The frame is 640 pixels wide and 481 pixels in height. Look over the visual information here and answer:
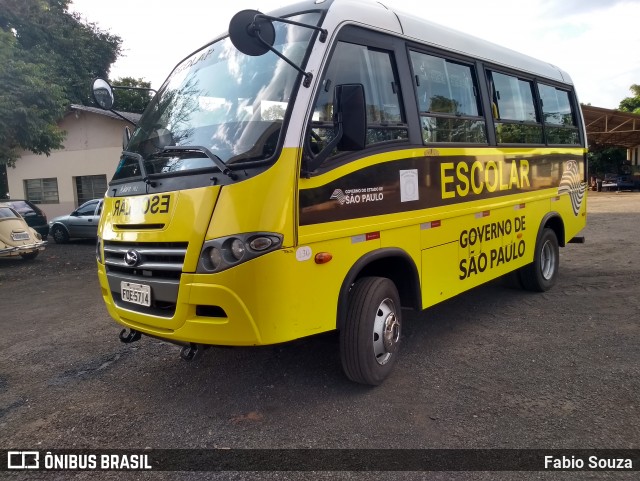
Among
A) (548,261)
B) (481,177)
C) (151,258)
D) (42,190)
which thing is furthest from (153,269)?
(42,190)

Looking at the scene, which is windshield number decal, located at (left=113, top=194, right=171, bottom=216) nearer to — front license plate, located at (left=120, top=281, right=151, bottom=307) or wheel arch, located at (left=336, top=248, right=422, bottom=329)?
front license plate, located at (left=120, top=281, right=151, bottom=307)

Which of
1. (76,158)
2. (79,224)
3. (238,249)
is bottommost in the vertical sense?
(238,249)

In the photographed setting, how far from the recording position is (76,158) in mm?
20797

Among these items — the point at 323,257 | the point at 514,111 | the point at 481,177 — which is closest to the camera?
the point at 323,257

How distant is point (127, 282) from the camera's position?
146 inches

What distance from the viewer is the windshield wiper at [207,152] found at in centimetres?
320

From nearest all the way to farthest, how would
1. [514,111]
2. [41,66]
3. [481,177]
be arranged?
[481,177] → [514,111] → [41,66]

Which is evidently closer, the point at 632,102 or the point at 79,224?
the point at 79,224

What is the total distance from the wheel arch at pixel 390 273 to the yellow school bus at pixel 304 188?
15 mm

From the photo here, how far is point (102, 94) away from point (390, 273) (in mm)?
3036

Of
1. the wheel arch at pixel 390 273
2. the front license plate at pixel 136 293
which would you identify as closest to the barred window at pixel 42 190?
the front license plate at pixel 136 293

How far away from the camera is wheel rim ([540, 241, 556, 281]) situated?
6.96 metres

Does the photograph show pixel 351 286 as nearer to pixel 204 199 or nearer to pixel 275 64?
pixel 204 199

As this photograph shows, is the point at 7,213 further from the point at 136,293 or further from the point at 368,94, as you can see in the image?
the point at 368,94
